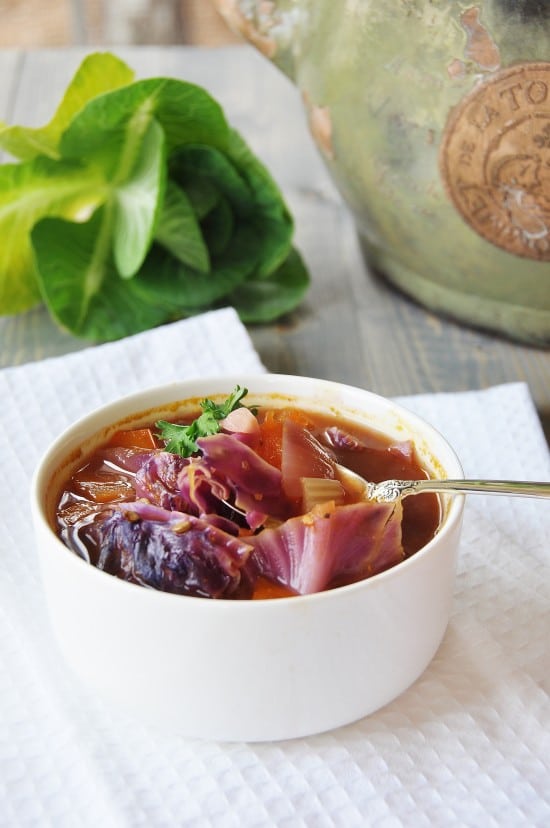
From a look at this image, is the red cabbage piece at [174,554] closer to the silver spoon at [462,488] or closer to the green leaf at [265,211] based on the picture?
the silver spoon at [462,488]

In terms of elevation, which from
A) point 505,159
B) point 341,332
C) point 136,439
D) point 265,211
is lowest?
point 341,332

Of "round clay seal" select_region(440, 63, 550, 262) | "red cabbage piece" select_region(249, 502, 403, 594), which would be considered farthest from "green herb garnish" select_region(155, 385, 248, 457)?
"round clay seal" select_region(440, 63, 550, 262)

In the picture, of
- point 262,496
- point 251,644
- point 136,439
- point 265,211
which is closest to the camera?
point 251,644

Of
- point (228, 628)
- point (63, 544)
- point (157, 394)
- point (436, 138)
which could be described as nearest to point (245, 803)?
point (228, 628)

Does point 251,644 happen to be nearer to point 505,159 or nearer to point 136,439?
point 136,439

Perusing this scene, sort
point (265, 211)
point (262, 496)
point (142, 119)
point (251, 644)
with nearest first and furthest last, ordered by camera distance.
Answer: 1. point (251, 644)
2. point (262, 496)
3. point (142, 119)
4. point (265, 211)

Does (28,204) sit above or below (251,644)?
below

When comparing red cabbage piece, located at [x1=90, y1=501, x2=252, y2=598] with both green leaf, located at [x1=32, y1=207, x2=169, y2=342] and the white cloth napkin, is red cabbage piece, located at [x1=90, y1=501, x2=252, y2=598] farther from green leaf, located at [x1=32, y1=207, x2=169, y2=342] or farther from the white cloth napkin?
green leaf, located at [x1=32, y1=207, x2=169, y2=342]

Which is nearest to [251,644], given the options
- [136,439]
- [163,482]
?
[163,482]
